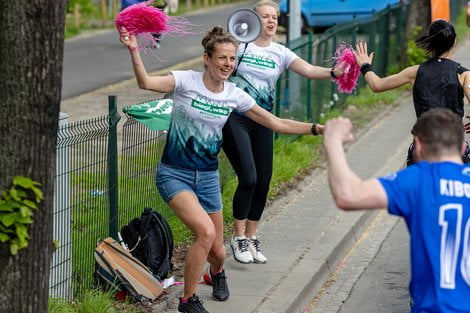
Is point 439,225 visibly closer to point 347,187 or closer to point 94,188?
point 347,187

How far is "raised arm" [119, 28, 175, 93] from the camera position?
23.0ft

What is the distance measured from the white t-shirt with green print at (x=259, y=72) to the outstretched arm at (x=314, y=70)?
0.14 meters

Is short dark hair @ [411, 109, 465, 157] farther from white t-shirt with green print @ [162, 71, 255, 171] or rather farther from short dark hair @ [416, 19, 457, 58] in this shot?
short dark hair @ [416, 19, 457, 58]

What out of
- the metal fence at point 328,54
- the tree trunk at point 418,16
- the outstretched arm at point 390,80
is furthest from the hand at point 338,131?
the tree trunk at point 418,16

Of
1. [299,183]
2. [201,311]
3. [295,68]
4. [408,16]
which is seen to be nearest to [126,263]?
[201,311]

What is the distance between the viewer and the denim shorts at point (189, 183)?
24.0 ft

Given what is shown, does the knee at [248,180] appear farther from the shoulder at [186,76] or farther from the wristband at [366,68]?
the shoulder at [186,76]

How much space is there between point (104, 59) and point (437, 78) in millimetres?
16093

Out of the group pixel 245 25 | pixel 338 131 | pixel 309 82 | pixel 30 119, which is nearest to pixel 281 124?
pixel 245 25

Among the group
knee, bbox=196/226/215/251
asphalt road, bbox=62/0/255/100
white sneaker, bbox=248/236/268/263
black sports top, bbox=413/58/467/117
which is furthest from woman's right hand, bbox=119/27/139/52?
asphalt road, bbox=62/0/255/100

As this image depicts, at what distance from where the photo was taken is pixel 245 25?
8.61m

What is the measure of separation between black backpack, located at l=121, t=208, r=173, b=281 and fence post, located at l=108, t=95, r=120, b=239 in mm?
128

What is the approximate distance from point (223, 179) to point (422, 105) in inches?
134

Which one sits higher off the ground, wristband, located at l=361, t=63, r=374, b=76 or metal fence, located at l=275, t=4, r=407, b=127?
wristband, located at l=361, t=63, r=374, b=76
